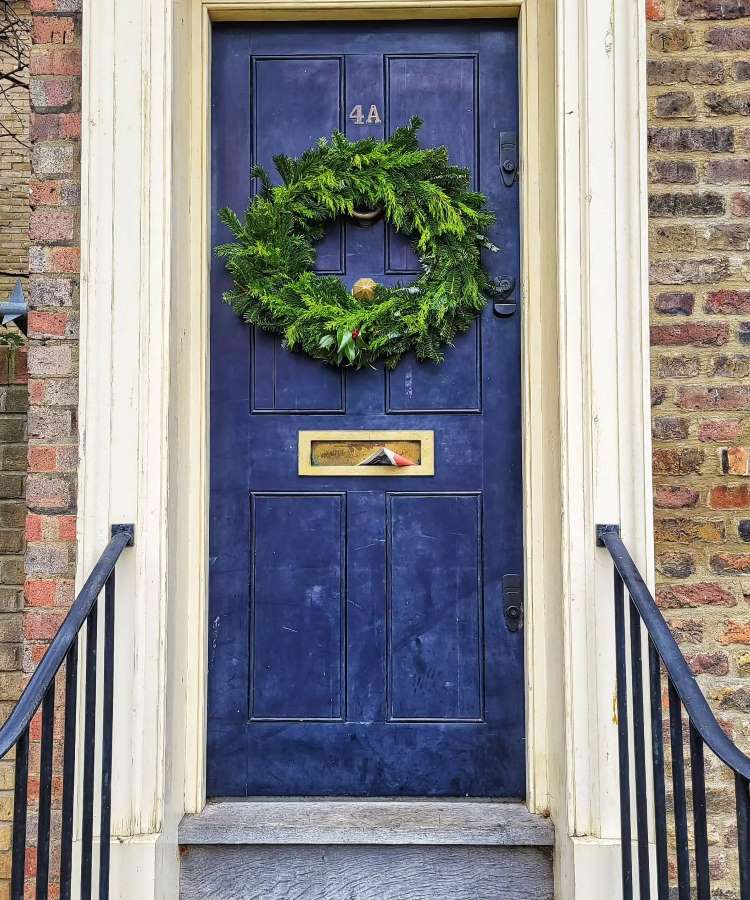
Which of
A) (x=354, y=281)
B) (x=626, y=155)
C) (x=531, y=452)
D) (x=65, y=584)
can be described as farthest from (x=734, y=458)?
(x=65, y=584)

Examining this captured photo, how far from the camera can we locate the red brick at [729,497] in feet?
8.25

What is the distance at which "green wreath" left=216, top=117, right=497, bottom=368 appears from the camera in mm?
2525

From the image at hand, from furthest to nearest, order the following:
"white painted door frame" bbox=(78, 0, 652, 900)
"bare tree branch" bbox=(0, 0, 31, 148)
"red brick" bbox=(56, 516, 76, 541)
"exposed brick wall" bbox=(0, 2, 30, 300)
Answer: "exposed brick wall" bbox=(0, 2, 30, 300)
"bare tree branch" bbox=(0, 0, 31, 148)
"red brick" bbox=(56, 516, 76, 541)
"white painted door frame" bbox=(78, 0, 652, 900)

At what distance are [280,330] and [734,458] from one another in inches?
58.0

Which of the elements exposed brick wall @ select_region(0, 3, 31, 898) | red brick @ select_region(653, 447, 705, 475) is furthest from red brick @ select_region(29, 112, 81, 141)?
red brick @ select_region(653, 447, 705, 475)

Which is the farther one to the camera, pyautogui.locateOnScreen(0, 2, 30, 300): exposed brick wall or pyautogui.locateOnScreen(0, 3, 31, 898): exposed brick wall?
pyautogui.locateOnScreen(0, 2, 30, 300): exposed brick wall

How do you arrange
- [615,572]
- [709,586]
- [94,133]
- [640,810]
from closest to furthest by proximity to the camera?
[640,810] < [615,572] < [94,133] < [709,586]

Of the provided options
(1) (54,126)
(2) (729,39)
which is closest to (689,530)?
(2) (729,39)

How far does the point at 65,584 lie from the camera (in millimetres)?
2400

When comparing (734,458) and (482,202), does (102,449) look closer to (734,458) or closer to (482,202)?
(482,202)

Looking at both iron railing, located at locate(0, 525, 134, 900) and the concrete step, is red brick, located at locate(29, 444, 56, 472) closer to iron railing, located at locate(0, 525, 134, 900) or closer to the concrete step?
iron railing, located at locate(0, 525, 134, 900)

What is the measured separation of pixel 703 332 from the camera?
2539 millimetres

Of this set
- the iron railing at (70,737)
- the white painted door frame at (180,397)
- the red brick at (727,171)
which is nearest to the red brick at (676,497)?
the white painted door frame at (180,397)

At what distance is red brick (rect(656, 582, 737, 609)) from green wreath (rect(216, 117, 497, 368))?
1.01 meters
